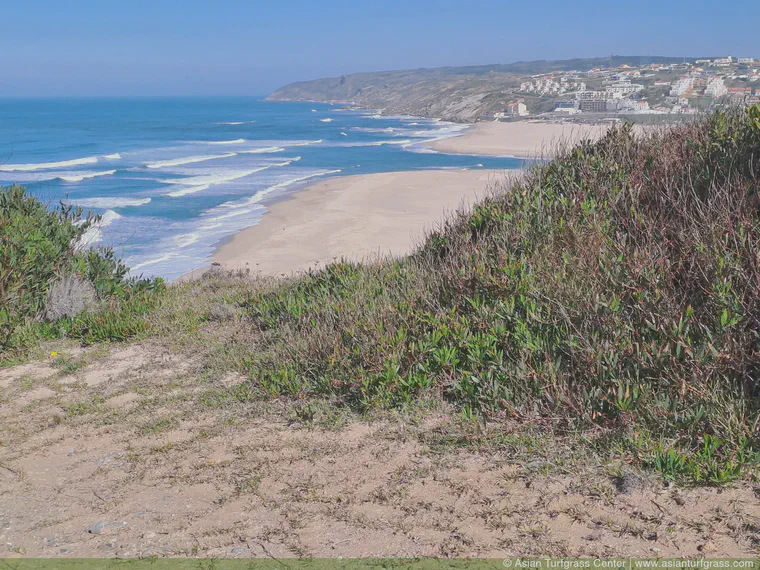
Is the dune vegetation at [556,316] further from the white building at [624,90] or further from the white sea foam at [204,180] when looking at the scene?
the white building at [624,90]

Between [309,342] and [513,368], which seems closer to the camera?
[513,368]

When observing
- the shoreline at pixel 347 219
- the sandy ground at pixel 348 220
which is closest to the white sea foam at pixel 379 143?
the shoreline at pixel 347 219

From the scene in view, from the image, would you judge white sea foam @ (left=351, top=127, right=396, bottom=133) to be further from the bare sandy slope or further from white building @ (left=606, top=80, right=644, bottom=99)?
the bare sandy slope

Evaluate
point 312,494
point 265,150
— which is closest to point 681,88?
point 265,150

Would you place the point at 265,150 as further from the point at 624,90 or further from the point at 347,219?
the point at 624,90

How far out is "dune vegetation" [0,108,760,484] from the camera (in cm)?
358

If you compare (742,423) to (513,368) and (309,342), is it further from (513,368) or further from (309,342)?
(309,342)

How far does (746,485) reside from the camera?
3037 mm

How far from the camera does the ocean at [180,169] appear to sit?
21.4 metres

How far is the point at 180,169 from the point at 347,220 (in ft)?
64.3

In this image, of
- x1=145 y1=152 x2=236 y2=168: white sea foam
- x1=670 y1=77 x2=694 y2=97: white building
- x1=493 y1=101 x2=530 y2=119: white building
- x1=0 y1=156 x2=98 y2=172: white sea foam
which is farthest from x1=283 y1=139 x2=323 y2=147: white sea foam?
x1=493 y1=101 x2=530 y2=119: white building

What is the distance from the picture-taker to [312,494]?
3.39 meters

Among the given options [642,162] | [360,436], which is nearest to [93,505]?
[360,436]

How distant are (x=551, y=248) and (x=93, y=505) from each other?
12.3ft
